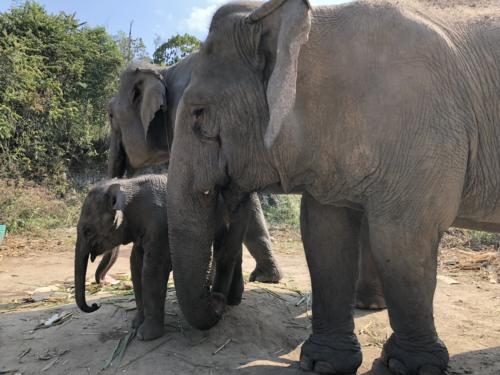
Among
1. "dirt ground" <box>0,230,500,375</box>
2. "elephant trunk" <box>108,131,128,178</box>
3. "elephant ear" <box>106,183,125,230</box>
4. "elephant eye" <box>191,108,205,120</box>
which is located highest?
"elephant eye" <box>191,108,205,120</box>

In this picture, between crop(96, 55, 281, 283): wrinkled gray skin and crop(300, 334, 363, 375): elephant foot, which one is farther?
crop(96, 55, 281, 283): wrinkled gray skin

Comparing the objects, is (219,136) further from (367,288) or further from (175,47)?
(175,47)

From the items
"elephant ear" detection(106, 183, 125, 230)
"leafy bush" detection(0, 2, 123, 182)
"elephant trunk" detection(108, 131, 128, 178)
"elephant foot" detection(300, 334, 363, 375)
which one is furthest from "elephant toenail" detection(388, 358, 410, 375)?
"leafy bush" detection(0, 2, 123, 182)

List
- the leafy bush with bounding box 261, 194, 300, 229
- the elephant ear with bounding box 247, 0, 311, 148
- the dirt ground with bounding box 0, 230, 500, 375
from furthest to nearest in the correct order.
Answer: the leafy bush with bounding box 261, 194, 300, 229 < the dirt ground with bounding box 0, 230, 500, 375 < the elephant ear with bounding box 247, 0, 311, 148

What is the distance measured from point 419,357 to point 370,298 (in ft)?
6.37

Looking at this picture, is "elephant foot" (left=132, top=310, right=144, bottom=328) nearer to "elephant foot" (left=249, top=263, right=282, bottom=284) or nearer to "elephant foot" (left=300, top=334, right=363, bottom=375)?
"elephant foot" (left=300, top=334, right=363, bottom=375)

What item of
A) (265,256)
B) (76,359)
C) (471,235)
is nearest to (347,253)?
(76,359)

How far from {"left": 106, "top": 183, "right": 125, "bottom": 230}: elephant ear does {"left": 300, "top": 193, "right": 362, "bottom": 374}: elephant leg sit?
1.31 m

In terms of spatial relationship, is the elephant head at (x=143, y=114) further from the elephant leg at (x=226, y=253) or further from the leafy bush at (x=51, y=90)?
the leafy bush at (x=51, y=90)

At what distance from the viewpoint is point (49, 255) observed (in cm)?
970

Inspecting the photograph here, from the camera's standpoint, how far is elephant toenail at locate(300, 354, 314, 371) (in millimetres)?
3467

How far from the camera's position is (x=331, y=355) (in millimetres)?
3469

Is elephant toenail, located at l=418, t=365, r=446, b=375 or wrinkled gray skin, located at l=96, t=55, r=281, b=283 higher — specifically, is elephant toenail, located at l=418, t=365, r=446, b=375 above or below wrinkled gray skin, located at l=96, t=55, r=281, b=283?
below

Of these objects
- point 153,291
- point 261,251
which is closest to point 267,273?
point 261,251
